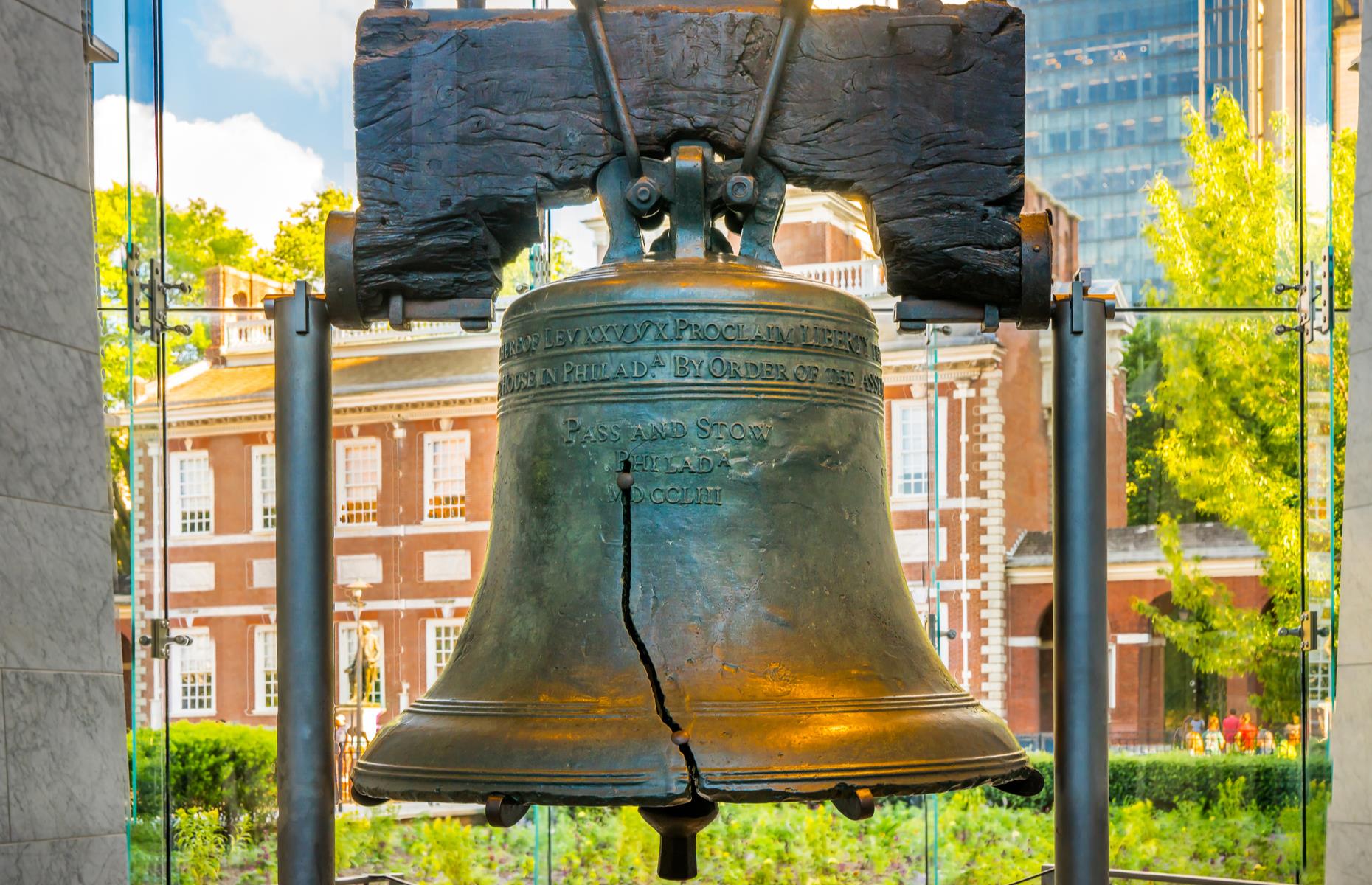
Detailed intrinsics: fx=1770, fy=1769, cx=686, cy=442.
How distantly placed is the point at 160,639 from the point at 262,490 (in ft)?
5.91

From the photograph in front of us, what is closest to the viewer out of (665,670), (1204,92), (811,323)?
(665,670)

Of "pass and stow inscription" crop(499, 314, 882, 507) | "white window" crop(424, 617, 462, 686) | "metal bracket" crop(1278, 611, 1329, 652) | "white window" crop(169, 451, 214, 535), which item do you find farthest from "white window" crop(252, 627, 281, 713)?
"pass and stow inscription" crop(499, 314, 882, 507)

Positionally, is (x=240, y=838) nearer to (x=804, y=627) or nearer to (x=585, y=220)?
(x=585, y=220)

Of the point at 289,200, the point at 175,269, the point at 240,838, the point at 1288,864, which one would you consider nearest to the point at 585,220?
the point at 289,200

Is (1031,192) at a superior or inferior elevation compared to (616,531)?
superior

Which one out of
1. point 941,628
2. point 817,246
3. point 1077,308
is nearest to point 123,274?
point 817,246

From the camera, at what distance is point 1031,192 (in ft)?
28.4

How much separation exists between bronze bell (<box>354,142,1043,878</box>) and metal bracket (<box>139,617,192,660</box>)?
491cm

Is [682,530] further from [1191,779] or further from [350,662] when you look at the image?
[350,662]

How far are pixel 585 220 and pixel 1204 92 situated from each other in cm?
299

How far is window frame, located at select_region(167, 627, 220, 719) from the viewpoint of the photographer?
8188 millimetres

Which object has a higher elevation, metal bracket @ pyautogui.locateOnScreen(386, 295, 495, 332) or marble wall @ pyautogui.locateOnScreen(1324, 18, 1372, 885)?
metal bracket @ pyautogui.locateOnScreen(386, 295, 495, 332)

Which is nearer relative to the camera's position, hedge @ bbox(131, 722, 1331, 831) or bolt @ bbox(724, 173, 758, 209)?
bolt @ bbox(724, 173, 758, 209)

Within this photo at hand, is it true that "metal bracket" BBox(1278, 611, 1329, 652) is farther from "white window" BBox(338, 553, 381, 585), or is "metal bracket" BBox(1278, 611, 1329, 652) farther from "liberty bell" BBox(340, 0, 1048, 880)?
"liberty bell" BBox(340, 0, 1048, 880)
